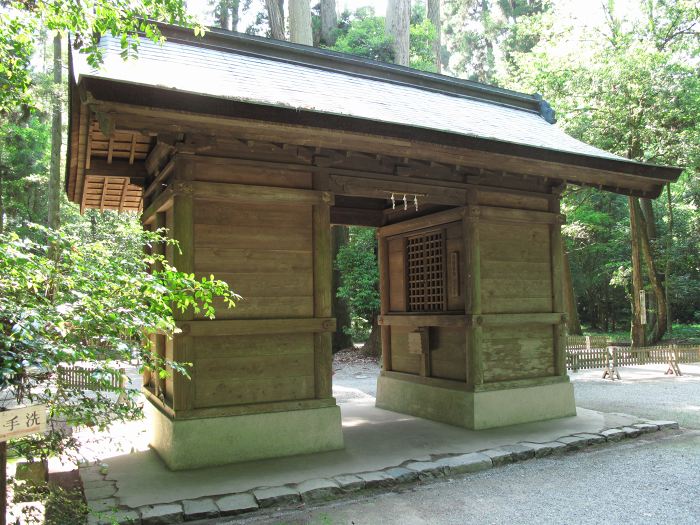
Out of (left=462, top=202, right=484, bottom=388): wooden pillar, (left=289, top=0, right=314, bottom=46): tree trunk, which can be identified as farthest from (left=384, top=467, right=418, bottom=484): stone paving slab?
(left=289, top=0, right=314, bottom=46): tree trunk

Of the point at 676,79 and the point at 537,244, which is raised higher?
the point at 676,79

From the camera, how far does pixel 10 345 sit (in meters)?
2.51

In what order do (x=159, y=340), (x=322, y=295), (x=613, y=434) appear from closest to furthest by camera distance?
(x=322, y=295) < (x=159, y=340) < (x=613, y=434)

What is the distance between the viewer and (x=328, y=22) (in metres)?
23.5

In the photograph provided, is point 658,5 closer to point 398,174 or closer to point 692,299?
point 692,299

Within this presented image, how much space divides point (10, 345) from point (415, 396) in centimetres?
646

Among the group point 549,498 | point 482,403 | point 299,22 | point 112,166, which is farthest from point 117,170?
point 299,22

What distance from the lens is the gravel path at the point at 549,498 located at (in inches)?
170

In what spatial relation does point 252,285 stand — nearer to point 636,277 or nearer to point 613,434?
point 613,434

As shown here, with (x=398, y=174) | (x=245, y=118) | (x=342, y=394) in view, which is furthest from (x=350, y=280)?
(x=245, y=118)

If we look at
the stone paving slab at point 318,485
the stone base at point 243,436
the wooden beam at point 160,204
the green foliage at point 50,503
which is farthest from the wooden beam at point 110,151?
the green foliage at point 50,503

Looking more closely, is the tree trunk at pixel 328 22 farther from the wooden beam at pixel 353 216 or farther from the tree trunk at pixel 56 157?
the wooden beam at pixel 353 216

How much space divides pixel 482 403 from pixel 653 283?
46.8 ft

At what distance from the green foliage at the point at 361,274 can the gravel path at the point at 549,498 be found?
1080 cm
